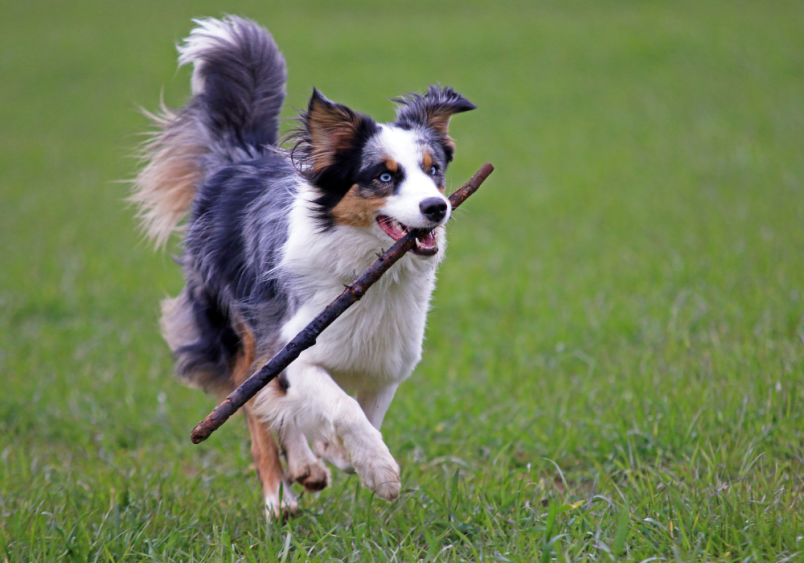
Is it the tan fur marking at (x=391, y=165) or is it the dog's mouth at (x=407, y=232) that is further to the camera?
the tan fur marking at (x=391, y=165)

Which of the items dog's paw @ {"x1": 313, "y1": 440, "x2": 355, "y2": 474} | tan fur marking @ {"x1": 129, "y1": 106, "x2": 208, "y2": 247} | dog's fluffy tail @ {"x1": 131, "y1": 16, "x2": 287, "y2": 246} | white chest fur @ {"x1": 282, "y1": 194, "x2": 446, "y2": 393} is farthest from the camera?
tan fur marking @ {"x1": 129, "y1": 106, "x2": 208, "y2": 247}

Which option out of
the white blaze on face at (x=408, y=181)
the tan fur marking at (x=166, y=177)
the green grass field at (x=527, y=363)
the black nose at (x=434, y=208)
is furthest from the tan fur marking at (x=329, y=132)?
the tan fur marking at (x=166, y=177)

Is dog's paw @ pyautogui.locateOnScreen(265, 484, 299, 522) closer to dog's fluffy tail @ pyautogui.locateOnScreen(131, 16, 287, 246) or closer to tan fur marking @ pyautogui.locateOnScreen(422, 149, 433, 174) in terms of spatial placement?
tan fur marking @ pyautogui.locateOnScreen(422, 149, 433, 174)

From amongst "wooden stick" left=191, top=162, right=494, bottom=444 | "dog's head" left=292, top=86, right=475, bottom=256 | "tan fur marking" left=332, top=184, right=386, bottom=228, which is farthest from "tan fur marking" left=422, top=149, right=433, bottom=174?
"wooden stick" left=191, top=162, right=494, bottom=444

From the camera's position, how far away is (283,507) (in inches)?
138

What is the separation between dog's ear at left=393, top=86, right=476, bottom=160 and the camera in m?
3.44

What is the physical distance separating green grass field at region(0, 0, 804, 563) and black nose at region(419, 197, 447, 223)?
782 mm

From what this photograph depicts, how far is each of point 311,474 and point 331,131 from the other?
1.60 m

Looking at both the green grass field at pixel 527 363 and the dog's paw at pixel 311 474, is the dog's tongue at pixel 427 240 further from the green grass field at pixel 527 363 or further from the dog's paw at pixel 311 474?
the dog's paw at pixel 311 474

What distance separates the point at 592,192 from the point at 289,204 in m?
7.70

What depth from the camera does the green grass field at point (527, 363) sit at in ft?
10.3

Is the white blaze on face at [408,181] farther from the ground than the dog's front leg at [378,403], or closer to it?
farther from the ground

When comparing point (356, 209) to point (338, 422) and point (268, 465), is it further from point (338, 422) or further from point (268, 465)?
point (268, 465)

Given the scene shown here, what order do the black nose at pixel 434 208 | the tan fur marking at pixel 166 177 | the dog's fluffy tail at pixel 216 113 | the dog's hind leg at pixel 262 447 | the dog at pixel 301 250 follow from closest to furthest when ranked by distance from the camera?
the black nose at pixel 434 208 → the dog at pixel 301 250 → the dog's hind leg at pixel 262 447 → the dog's fluffy tail at pixel 216 113 → the tan fur marking at pixel 166 177
